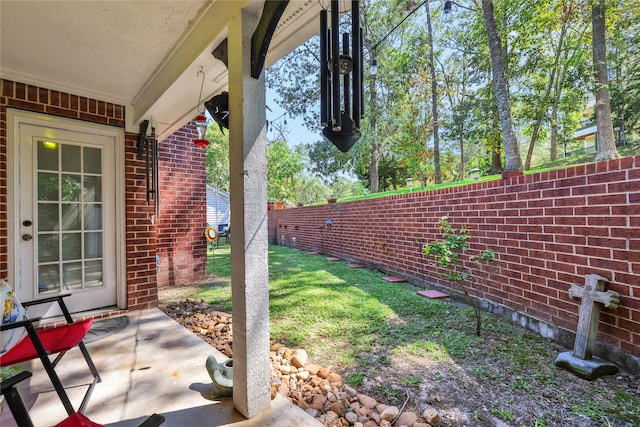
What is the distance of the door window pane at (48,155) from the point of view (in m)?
2.94

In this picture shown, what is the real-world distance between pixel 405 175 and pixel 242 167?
15287 mm

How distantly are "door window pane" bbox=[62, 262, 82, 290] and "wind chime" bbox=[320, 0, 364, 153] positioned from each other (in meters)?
3.33

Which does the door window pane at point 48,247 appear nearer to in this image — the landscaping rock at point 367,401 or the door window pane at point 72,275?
the door window pane at point 72,275

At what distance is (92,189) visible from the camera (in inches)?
129

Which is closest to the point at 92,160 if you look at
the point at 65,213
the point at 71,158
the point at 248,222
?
the point at 71,158

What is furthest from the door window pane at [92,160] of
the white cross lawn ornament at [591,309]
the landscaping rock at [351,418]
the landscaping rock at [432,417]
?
the white cross lawn ornament at [591,309]

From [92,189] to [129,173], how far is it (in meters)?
0.41

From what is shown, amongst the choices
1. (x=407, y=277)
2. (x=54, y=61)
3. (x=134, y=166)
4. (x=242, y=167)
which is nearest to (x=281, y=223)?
(x=407, y=277)

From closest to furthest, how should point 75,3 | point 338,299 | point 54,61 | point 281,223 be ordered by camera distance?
point 75,3
point 54,61
point 338,299
point 281,223

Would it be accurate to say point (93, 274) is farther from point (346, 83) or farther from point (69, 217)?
point (346, 83)

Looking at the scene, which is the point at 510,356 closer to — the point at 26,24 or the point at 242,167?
the point at 242,167

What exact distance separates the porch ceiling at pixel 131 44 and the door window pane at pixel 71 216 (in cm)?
122

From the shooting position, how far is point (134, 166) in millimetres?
3465

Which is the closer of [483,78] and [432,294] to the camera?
[432,294]
